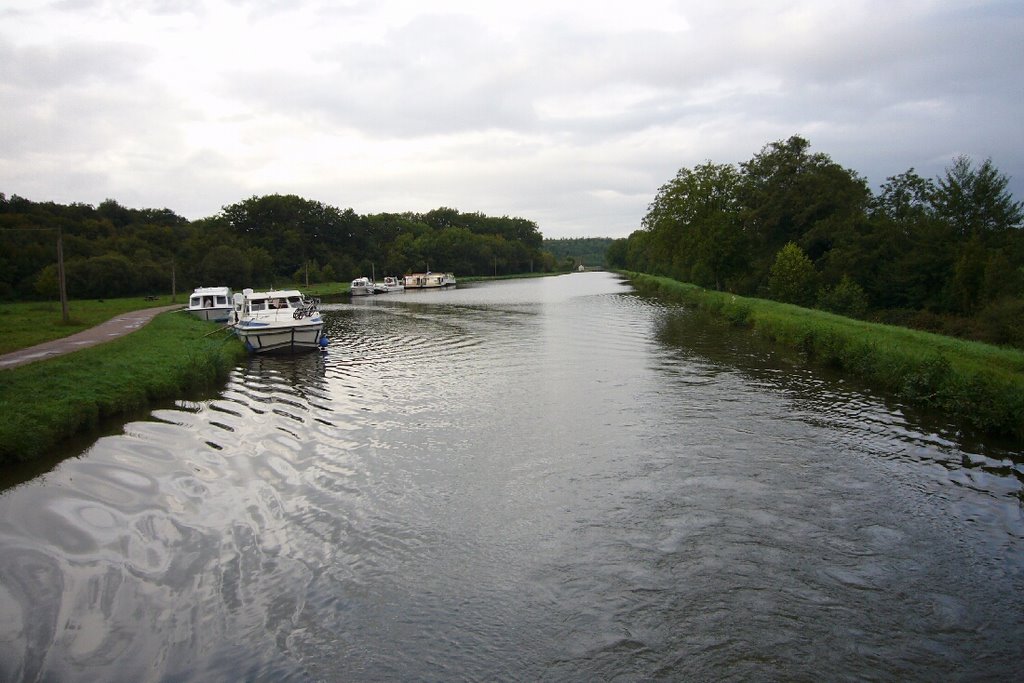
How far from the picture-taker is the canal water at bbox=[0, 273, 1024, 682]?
24.0ft

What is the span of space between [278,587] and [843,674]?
261 inches

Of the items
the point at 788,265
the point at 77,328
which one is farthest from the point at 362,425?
the point at 788,265

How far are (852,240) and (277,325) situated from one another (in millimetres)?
38196

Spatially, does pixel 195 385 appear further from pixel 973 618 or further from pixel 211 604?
pixel 973 618

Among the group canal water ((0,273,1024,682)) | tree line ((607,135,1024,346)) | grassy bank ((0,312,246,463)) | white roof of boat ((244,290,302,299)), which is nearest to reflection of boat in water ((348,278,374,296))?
tree line ((607,135,1024,346))

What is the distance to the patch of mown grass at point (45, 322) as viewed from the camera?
86.1ft

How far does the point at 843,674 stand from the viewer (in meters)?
6.88

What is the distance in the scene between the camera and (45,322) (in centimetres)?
3300

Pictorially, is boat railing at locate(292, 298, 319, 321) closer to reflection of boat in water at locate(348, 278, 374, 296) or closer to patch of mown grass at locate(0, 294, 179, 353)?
patch of mown grass at locate(0, 294, 179, 353)

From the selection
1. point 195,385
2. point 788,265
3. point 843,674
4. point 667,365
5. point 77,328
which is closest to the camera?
point 843,674


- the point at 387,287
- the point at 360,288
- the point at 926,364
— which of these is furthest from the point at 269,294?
the point at 387,287

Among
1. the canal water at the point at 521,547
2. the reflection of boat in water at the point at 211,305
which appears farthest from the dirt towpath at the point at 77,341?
the canal water at the point at 521,547

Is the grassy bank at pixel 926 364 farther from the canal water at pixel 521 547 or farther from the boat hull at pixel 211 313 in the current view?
the boat hull at pixel 211 313

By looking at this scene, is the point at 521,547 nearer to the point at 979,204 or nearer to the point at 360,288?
the point at 979,204
